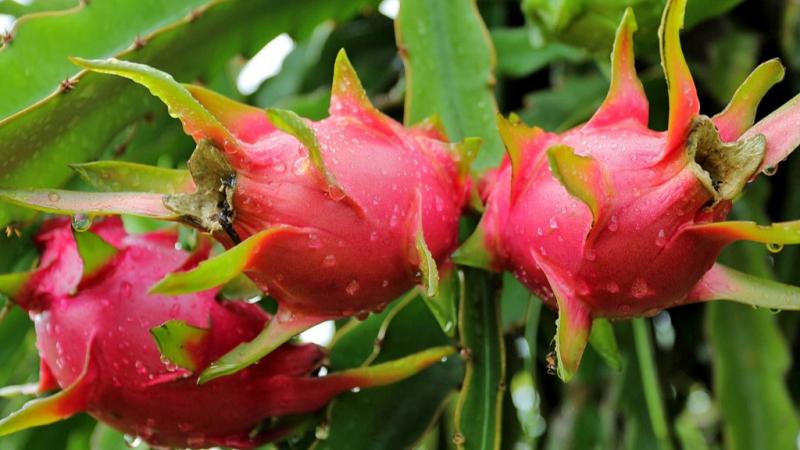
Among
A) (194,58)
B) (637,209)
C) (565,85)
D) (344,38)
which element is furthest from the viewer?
(344,38)

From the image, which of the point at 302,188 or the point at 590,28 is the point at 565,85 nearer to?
the point at 590,28

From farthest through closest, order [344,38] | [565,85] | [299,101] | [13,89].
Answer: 1. [344,38]
2. [565,85]
3. [299,101]
4. [13,89]

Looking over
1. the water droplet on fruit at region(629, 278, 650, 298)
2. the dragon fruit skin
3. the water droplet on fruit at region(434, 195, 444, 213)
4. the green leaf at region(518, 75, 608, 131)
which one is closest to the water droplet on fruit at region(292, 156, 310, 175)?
the dragon fruit skin

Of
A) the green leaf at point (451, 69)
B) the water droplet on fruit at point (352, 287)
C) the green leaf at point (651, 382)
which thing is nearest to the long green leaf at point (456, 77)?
the green leaf at point (451, 69)

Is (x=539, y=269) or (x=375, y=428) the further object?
(x=375, y=428)

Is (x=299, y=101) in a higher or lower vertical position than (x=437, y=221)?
lower

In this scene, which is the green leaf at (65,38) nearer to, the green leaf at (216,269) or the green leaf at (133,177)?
the green leaf at (133,177)

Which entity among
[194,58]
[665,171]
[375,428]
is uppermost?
[665,171]

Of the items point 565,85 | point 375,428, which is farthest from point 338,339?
point 565,85
